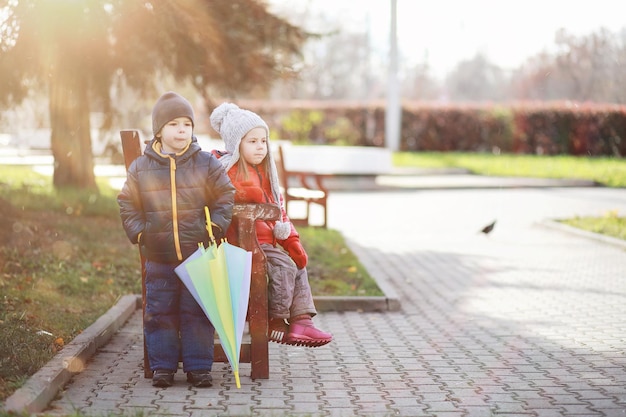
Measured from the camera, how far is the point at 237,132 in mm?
5809

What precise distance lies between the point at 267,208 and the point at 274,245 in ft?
1.18

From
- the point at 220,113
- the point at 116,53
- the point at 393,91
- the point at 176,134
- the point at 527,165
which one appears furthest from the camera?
the point at 393,91

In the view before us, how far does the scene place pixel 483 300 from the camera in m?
8.88

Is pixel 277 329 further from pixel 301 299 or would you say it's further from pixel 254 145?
pixel 254 145

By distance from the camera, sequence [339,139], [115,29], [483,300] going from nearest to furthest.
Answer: [483,300], [115,29], [339,139]

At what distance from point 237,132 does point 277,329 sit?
1222 millimetres

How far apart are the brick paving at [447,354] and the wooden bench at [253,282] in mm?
133

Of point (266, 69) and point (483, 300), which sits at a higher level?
point (266, 69)

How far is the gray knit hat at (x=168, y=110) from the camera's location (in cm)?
552

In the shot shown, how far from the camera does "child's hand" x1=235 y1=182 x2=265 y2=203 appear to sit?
227 inches

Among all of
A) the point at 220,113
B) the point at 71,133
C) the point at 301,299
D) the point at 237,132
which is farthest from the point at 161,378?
the point at 71,133

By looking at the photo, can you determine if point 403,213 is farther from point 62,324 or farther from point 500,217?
point 62,324

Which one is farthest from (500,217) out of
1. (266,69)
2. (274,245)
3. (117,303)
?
(274,245)

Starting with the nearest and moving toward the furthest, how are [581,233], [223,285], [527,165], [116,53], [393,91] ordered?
[223,285], [116,53], [581,233], [527,165], [393,91]
